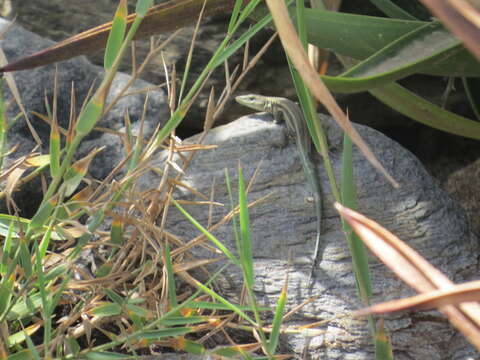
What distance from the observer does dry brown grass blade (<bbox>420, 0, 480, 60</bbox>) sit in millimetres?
390

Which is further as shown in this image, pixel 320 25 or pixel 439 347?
pixel 439 347

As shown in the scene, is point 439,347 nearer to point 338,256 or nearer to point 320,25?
point 338,256

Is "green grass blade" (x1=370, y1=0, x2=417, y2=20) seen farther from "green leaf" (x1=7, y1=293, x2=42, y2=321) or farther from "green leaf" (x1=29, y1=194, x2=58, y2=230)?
"green leaf" (x1=7, y1=293, x2=42, y2=321)

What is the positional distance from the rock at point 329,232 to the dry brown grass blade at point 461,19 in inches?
56.2

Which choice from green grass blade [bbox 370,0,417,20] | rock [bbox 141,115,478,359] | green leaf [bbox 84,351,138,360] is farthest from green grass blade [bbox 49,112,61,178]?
green grass blade [bbox 370,0,417,20]

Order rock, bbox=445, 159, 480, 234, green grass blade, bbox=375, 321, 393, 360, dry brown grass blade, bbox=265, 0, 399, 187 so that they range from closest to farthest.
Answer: dry brown grass blade, bbox=265, 0, 399, 187 → green grass blade, bbox=375, 321, 393, 360 → rock, bbox=445, 159, 480, 234

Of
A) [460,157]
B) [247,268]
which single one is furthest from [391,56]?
[460,157]

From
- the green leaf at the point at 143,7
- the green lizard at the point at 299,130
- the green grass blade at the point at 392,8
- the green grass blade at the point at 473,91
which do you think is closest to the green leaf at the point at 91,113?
the green leaf at the point at 143,7

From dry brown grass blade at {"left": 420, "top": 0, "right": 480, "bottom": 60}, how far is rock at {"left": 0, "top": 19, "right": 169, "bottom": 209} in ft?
7.22

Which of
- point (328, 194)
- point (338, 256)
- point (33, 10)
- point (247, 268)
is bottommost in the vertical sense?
point (338, 256)

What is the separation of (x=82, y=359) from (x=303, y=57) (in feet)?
3.54

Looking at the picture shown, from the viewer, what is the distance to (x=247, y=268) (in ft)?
4.16

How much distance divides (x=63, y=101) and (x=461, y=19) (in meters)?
2.62

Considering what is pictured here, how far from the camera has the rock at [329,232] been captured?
6.55ft
